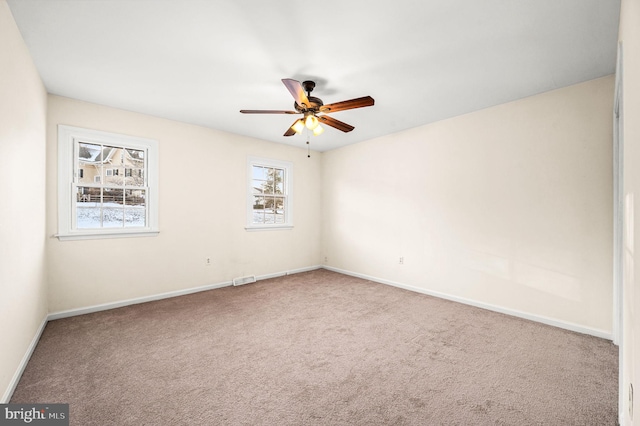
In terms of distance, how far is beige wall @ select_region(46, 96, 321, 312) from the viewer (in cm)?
334

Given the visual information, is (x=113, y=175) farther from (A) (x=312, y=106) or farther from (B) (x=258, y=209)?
(A) (x=312, y=106)

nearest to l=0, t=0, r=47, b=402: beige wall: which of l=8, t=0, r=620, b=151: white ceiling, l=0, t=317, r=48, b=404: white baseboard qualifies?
l=0, t=317, r=48, b=404: white baseboard

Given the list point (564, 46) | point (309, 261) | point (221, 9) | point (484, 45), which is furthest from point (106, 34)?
point (309, 261)

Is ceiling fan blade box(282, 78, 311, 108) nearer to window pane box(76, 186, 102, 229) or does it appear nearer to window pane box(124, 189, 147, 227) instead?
A: window pane box(124, 189, 147, 227)

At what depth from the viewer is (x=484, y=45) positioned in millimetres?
2299

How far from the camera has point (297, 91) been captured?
2.46 metres

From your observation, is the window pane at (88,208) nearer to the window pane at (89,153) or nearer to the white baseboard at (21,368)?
the window pane at (89,153)

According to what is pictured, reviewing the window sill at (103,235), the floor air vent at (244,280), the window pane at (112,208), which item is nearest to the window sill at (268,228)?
the floor air vent at (244,280)

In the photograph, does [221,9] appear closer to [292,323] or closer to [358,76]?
[358,76]

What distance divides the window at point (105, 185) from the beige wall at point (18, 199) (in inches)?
18.9

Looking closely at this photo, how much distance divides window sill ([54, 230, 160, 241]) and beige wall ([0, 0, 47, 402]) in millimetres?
473

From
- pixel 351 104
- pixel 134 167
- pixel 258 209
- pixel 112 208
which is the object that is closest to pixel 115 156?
pixel 134 167

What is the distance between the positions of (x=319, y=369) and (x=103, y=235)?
322 cm

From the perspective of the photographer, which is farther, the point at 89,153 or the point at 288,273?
the point at 288,273
